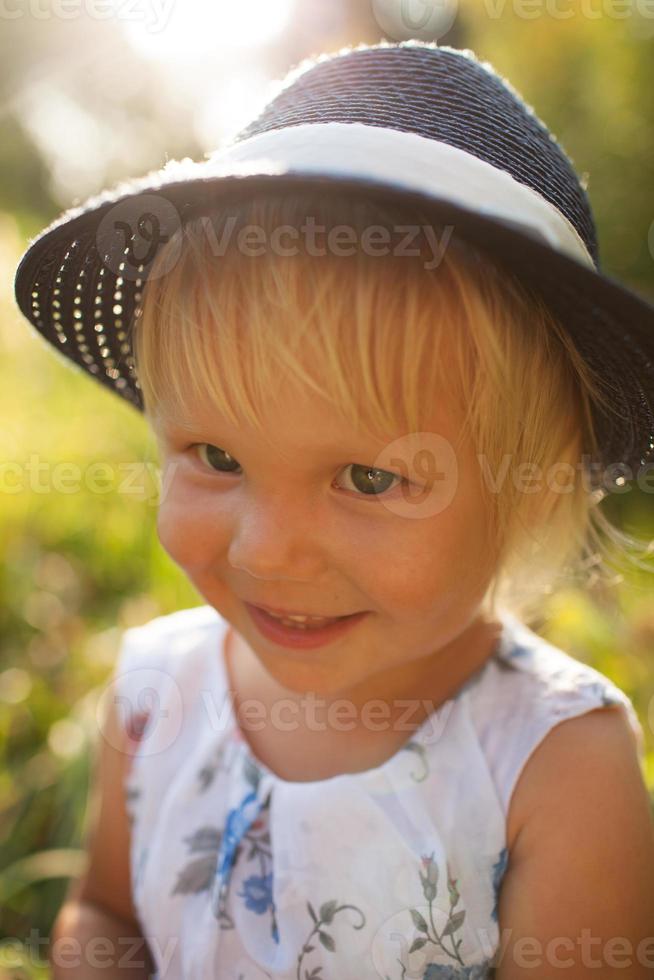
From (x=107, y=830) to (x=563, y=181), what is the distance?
49.0 inches

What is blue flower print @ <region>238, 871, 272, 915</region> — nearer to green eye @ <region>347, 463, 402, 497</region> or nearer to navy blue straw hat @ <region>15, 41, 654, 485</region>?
green eye @ <region>347, 463, 402, 497</region>

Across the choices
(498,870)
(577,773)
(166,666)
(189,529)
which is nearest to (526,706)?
(577,773)

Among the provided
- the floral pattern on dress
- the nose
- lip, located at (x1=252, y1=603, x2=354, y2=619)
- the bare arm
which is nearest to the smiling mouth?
lip, located at (x1=252, y1=603, x2=354, y2=619)

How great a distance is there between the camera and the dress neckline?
1218 mm

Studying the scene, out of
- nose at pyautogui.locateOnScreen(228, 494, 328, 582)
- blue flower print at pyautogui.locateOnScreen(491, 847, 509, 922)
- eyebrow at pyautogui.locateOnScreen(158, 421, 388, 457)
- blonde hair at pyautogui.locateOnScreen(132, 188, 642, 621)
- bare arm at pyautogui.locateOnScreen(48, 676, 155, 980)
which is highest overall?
blonde hair at pyautogui.locateOnScreen(132, 188, 642, 621)

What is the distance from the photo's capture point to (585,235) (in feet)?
3.65

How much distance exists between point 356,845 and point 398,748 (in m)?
0.14

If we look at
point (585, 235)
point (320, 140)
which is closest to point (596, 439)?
point (585, 235)

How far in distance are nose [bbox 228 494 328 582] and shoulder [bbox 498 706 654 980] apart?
1.38ft

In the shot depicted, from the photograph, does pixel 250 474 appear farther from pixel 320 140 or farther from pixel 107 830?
pixel 107 830

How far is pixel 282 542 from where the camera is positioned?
1.00 metres

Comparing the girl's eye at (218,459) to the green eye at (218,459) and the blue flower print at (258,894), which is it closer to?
the green eye at (218,459)

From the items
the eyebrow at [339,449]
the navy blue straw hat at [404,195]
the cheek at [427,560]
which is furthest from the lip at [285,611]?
the navy blue straw hat at [404,195]

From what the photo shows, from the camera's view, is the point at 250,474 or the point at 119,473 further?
the point at 119,473
